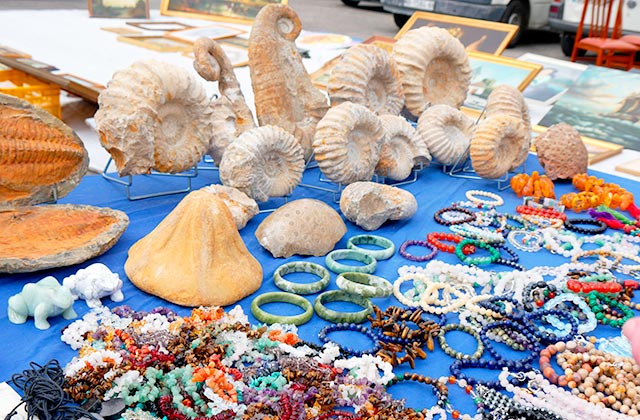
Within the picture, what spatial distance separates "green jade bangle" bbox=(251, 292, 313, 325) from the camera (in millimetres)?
2357

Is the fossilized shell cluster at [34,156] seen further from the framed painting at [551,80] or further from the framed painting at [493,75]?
the framed painting at [551,80]

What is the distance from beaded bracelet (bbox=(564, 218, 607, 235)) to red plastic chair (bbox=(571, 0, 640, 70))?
14.6ft

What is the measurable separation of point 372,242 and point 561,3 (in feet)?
23.7

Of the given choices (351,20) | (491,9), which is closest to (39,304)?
(491,9)

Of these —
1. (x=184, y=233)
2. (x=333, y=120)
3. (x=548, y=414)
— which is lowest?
(x=548, y=414)

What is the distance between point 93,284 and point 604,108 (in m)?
4.20

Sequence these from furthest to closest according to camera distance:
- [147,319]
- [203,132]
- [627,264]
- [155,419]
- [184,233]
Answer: [203,132] → [627,264] → [184,233] → [147,319] → [155,419]

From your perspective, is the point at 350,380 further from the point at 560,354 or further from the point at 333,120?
the point at 333,120

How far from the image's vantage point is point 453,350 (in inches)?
90.0

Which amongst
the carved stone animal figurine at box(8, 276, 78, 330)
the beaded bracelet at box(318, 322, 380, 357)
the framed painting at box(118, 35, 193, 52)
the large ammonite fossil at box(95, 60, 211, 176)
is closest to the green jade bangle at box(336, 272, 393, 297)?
the beaded bracelet at box(318, 322, 380, 357)

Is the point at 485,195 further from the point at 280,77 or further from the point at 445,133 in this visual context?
the point at 280,77

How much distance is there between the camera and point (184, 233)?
8.40 feet

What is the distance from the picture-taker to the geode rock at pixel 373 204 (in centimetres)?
311

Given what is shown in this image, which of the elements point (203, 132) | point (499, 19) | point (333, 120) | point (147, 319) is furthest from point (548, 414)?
point (499, 19)
